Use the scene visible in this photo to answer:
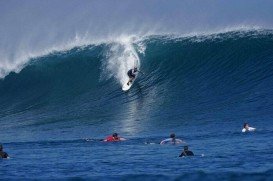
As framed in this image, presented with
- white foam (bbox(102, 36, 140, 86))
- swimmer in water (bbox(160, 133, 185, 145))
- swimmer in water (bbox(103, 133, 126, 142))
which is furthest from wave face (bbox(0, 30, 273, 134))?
swimmer in water (bbox(160, 133, 185, 145))

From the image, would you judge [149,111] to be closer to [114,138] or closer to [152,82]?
[152,82]

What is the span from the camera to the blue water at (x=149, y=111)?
18.6 m

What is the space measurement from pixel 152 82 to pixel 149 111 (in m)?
5.15

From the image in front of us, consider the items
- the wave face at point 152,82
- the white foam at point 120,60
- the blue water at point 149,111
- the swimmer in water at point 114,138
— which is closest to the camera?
the blue water at point 149,111

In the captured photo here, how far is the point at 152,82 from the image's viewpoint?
3841 cm

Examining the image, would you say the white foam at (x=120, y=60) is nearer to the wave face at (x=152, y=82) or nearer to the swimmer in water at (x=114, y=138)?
the wave face at (x=152, y=82)

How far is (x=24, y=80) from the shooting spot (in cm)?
4594

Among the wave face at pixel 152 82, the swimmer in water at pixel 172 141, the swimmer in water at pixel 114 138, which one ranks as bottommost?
the swimmer in water at pixel 172 141

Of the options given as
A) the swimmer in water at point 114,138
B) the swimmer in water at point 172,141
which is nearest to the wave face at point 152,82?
the swimmer in water at point 114,138

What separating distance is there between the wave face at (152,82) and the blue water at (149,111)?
0.06m

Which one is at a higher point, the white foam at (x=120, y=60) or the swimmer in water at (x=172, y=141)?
the white foam at (x=120, y=60)

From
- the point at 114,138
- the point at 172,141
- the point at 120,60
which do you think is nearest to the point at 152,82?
the point at 120,60

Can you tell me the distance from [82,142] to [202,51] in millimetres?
16104

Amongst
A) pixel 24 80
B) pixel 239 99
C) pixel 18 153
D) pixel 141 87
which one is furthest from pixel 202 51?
pixel 18 153
